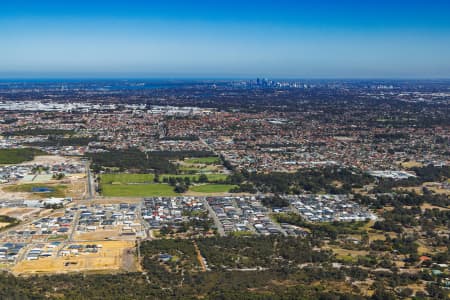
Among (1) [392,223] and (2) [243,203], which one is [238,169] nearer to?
(2) [243,203]

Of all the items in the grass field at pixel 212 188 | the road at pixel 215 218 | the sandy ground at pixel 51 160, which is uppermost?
the sandy ground at pixel 51 160

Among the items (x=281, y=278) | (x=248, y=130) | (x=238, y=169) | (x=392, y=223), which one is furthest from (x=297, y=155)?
(x=281, y=278)

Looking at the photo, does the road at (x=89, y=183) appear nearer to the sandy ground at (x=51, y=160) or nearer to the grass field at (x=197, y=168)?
the sandy ground at (x=51, y=160)

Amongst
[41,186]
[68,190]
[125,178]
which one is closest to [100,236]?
[68,190]

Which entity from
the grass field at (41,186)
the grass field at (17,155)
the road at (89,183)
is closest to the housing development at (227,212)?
the grass field at (41,186)

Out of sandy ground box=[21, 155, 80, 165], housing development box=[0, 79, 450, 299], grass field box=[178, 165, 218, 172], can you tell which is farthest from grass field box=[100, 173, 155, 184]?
sandy ground box=[21, 155, 80, 165]

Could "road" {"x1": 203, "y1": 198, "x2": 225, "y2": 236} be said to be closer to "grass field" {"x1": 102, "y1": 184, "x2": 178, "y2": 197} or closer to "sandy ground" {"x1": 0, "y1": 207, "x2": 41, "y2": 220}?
"grass field" {"x1": 102, "y1": 184, "x2": 178, "y2": 197}
